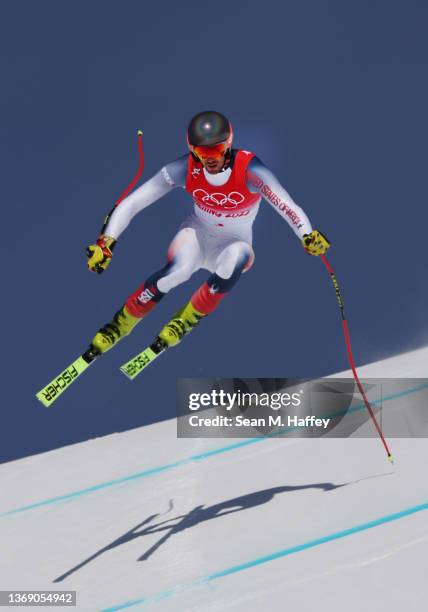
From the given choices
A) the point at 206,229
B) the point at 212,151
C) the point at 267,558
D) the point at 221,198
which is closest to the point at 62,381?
the point at 206,229

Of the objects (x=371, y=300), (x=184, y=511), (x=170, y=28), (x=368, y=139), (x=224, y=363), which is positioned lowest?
(x=184, y=511)

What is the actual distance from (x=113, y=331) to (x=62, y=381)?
1.11ft

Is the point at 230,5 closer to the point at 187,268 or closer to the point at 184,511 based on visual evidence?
the point at 187,268

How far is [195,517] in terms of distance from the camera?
18.3 ft

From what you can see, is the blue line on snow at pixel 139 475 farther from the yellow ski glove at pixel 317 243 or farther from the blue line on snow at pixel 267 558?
the yellow ski glove at pixel 317 243

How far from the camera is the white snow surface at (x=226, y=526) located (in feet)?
14.8

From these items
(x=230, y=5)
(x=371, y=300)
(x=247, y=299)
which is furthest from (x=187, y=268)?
(x=371, y=300)

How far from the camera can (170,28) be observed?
700 centimetres

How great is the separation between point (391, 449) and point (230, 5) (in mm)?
3441

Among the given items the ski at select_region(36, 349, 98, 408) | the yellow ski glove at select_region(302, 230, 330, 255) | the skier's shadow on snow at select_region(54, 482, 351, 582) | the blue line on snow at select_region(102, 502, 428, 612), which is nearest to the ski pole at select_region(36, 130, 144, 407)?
the ski at select_region(36, 349, 98, 408)

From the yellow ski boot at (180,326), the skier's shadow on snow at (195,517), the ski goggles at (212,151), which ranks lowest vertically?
the skier's shadow on snow at (195,517)

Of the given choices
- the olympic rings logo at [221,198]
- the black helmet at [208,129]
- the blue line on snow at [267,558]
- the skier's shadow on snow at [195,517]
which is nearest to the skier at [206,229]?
the olympic rings logo at [221,198]

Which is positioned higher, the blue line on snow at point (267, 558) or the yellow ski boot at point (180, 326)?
the yellow ski boot at point (180, 326)

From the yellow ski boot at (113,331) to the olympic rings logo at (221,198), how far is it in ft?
2.14
